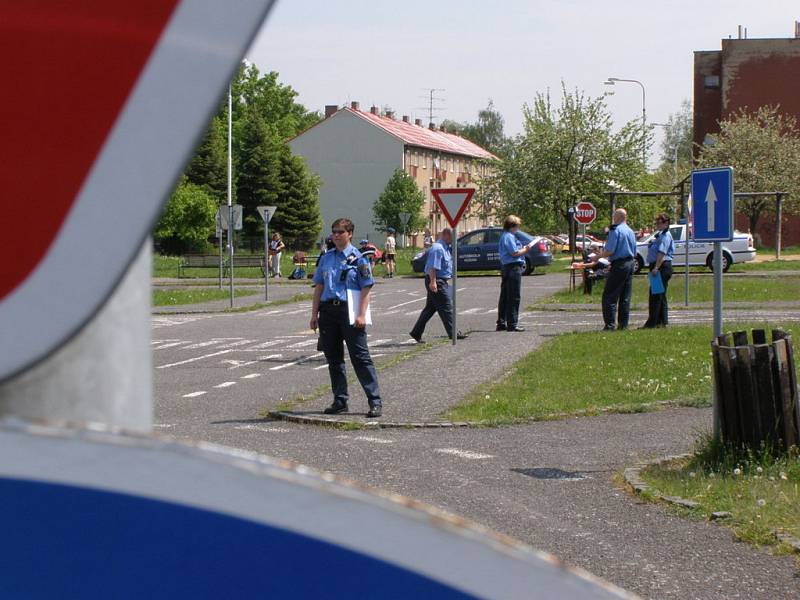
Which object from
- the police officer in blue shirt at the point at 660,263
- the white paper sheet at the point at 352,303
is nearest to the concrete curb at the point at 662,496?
the white paper sheet at the point at 352,303

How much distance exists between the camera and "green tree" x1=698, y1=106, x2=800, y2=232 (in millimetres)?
68688

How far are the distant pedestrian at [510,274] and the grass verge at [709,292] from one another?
8.06 meters

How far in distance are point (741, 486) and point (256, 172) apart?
74792mm

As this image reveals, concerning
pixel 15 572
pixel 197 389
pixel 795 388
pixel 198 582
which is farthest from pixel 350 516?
pixel 197 389

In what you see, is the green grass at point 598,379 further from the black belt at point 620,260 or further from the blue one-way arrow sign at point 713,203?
the blue one-way arrow sign at point 713,203

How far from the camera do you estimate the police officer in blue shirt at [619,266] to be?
66.0 feet

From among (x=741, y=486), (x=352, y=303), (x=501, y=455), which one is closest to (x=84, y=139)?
(x=741, y=486)

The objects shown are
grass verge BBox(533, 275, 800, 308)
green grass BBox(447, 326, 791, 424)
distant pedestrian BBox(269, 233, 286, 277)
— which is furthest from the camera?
distant pedestrian BBox(269, 233, 286, 277)

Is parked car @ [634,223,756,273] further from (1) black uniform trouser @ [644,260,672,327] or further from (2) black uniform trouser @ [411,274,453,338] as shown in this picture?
(2) black uniform trouser @ [411,274,453,338]

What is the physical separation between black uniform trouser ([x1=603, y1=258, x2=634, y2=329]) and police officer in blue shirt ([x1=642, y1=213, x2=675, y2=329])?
1.26 ft

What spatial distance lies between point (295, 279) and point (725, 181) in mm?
39177

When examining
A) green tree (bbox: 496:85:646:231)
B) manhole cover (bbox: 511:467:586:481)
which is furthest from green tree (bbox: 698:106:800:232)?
manhole cover (bbox: 511:467:586:481)

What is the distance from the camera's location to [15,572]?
1.17 m

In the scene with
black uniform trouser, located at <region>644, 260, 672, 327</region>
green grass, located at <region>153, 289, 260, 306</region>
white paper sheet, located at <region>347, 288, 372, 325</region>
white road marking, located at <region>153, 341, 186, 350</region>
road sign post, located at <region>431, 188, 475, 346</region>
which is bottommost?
white road marking, located at <region>153, 341, 186, 350</region>
